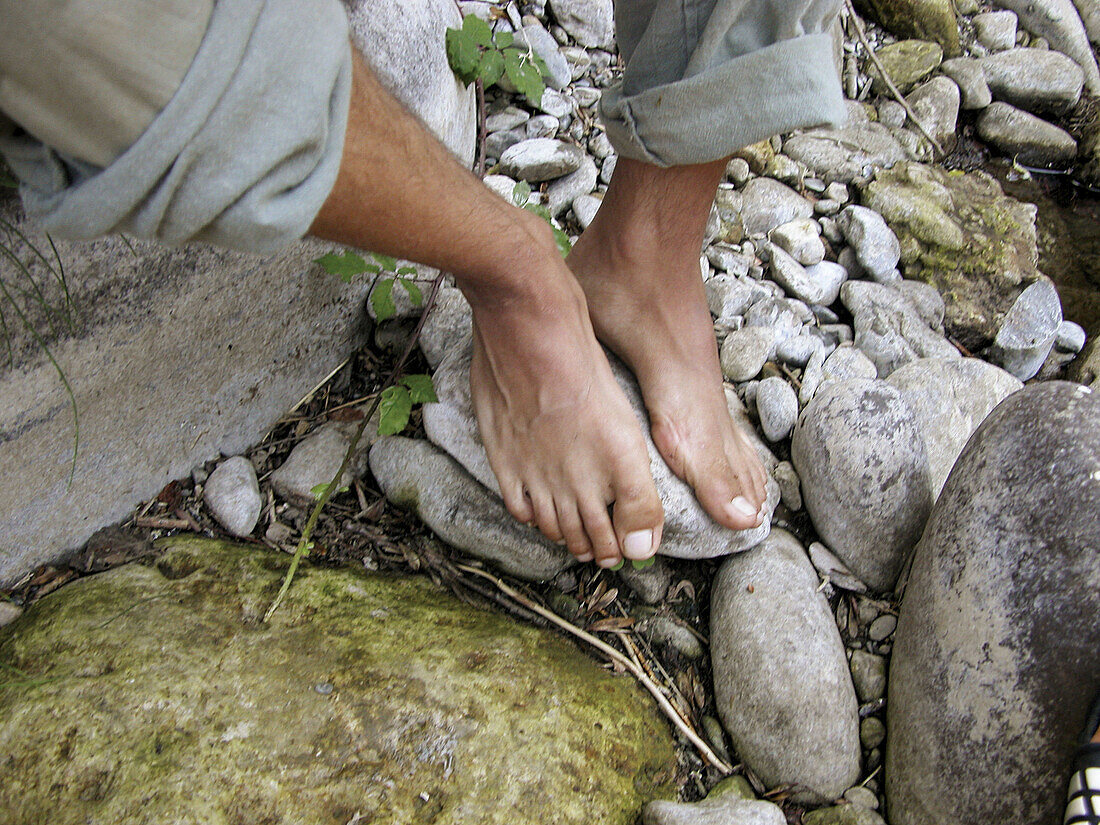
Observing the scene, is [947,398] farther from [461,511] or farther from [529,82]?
[529,82]

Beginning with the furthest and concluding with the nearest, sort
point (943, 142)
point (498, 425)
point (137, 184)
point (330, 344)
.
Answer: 1. point (943, 142)
2. point (330, 344)
3. point (498, 425)
4. point (137, 184)

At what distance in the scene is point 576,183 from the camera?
2541 mm

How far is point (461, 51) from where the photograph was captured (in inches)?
86.5

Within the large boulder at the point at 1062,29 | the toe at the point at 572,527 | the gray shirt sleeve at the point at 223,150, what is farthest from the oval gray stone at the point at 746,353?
the large boulder at the point at 1062,29

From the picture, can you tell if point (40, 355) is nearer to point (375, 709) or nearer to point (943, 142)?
point (375, 709)

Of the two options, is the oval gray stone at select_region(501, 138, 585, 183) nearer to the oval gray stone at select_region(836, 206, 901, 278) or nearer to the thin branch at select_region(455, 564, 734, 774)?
the oval gray stone at select_region(836, 206, 901, 278)

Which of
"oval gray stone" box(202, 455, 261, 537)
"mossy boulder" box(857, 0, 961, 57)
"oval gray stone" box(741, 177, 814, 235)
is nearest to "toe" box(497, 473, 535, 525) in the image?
"oval gray stone" box(202, 455, 261, 537)

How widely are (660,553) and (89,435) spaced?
1209 mm

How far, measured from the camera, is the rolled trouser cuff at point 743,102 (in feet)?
4.70

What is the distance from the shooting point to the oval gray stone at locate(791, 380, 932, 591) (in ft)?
5.69

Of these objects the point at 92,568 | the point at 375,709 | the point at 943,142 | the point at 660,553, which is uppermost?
the point at 92,568

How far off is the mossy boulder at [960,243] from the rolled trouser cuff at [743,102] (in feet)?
4.67

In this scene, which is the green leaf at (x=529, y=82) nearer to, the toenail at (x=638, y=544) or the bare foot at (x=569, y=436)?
the bare foot at (x=569, y=436)

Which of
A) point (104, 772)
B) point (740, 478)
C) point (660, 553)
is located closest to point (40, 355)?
point (104, 772)
